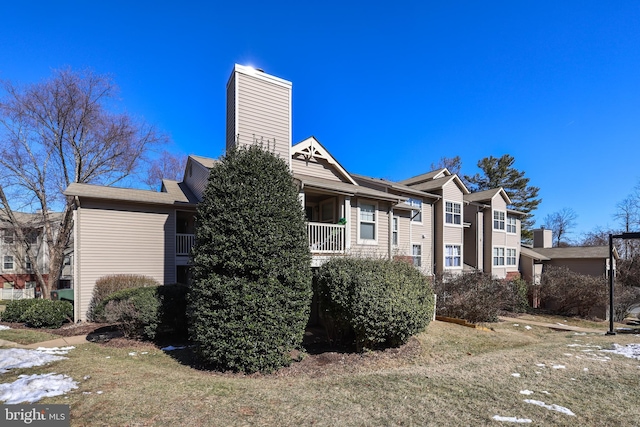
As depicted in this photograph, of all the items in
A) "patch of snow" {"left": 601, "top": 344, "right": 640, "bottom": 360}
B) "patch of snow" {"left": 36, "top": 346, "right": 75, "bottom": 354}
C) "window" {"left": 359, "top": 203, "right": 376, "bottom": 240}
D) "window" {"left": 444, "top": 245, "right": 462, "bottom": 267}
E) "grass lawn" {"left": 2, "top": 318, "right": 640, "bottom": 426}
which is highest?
"window" {"left": 359, "top": 203, "right": 376, "bottom": 240}

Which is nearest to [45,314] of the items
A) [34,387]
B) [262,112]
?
[34,387]

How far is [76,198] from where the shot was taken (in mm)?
11984

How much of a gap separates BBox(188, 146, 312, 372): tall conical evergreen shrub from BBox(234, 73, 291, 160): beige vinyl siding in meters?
3.35

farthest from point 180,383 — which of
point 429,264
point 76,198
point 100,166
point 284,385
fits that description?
point 100,166

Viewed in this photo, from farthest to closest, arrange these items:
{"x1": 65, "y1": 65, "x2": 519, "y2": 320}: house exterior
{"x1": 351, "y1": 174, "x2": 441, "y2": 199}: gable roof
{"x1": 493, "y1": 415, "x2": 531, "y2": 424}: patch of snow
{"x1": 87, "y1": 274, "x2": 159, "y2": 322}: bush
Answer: {"x1": 351, "y1": 174, "x2": 441, "y2": 199}: gable roof
{"x1": 87, "y1": 274, "x2": 159, "y2": 322}: bush
{"x1": 65, "y1": 65, "x2": 519, "y2": 320}: house exterior
{"x1": 493, "y1": 415, "x2": 531, "y2": 424}: patch of snow

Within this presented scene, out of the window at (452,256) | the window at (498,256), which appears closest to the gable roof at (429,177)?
the window at (452,256)

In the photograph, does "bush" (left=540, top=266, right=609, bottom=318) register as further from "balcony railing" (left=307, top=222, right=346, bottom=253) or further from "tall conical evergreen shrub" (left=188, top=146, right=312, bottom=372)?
"tall conical evergreen shrub" (left=188, top=146, right=312, bottom=372)

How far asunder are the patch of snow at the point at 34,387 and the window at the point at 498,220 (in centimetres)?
2537

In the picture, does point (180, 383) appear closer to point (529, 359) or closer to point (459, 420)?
point (459, 420)

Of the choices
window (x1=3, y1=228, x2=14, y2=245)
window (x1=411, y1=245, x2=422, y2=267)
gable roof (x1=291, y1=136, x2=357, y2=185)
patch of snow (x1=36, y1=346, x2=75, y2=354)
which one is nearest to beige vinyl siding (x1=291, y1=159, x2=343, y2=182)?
gable roof (x1=291, y1=136, x2=357, y2=185)

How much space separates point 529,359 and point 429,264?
13070 millimetres

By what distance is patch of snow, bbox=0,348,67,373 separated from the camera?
5949 mm

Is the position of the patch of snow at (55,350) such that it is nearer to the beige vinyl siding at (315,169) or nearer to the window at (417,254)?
the beige vinyl siding at (315,169)

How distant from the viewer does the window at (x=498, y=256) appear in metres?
24.0
